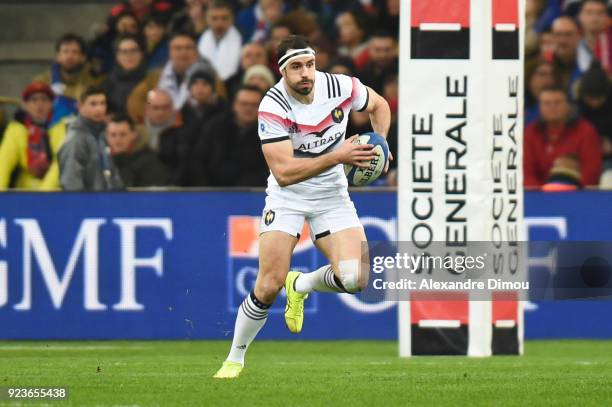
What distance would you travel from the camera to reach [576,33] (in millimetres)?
16812

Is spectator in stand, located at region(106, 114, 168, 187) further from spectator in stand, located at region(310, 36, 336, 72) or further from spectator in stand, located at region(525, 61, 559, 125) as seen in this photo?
spectator in stand, located at region(525, 61, 559, 125)

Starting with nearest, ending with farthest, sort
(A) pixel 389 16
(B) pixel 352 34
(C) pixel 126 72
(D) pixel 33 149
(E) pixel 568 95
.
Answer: (D) pixel 33 149, (E) pixel 568 95, (C) pixel 126 72, (B) pixel 352 34, (A) pixel 389 16

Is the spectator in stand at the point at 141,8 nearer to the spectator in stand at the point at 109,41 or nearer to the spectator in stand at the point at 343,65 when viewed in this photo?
the spectator in stand at the point at 109,41

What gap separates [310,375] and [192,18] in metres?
8.30

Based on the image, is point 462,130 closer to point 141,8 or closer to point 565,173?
point 565,173

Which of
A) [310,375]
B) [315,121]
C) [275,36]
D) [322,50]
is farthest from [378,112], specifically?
[275,36]

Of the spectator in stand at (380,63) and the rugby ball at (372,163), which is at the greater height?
the spectator in stand at (380,63)

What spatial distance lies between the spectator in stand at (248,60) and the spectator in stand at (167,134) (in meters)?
0.74

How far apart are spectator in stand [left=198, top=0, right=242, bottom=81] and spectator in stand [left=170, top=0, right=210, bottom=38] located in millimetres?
417

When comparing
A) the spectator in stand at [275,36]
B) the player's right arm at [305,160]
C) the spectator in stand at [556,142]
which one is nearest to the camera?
the player's right arm at [305,160]

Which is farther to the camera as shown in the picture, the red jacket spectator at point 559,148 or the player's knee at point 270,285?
the red jacket spectator at point 559,148

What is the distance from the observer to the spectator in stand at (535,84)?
54.3 ft

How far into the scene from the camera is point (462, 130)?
43.3ft

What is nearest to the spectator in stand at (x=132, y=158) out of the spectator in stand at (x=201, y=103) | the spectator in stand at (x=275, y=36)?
the spectator in stand at (x=201, y=103)
